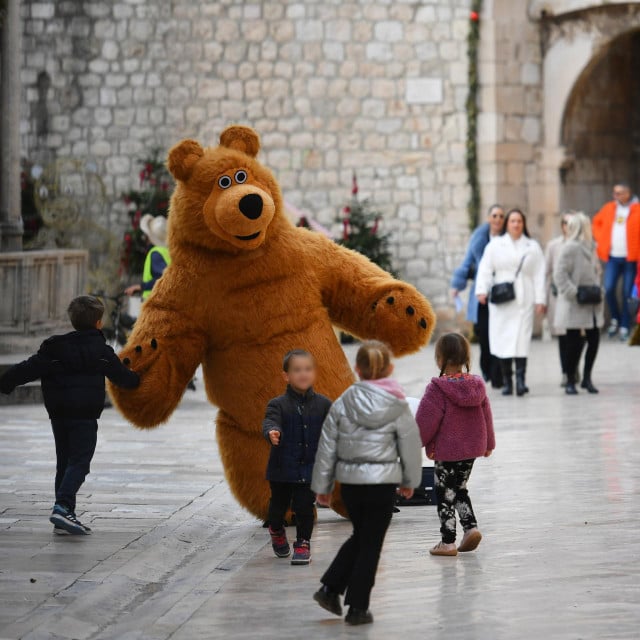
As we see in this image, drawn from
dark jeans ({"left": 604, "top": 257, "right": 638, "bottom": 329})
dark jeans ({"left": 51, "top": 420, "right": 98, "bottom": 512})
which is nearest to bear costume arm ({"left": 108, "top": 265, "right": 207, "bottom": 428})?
dark jeans ({"left": 51, "top": 420, "right": 98, "bottom": 512})

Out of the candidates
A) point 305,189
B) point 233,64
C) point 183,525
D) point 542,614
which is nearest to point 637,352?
point 305,189

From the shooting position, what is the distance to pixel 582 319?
14273 millimetres

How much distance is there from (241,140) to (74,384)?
154cm

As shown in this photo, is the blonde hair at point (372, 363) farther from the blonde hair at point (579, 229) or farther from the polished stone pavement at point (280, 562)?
the blonde hair at point (579, 229)

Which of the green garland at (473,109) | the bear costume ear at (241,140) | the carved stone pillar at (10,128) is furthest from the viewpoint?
the green garland at (473,109)

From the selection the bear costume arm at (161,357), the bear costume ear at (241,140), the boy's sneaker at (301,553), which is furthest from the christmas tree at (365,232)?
the boy's sneaker at (301,553)

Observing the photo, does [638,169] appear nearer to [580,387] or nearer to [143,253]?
[143,253]

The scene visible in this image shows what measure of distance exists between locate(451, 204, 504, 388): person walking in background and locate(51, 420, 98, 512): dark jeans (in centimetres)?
746

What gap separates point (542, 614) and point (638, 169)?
17012 mm

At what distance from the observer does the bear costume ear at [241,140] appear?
27.1 ft

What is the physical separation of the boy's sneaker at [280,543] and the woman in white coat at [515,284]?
721 cm

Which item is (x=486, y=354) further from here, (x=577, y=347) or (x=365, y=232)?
(x=365, y=232)

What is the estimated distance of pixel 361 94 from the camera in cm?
2117

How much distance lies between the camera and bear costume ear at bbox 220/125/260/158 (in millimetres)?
8266
